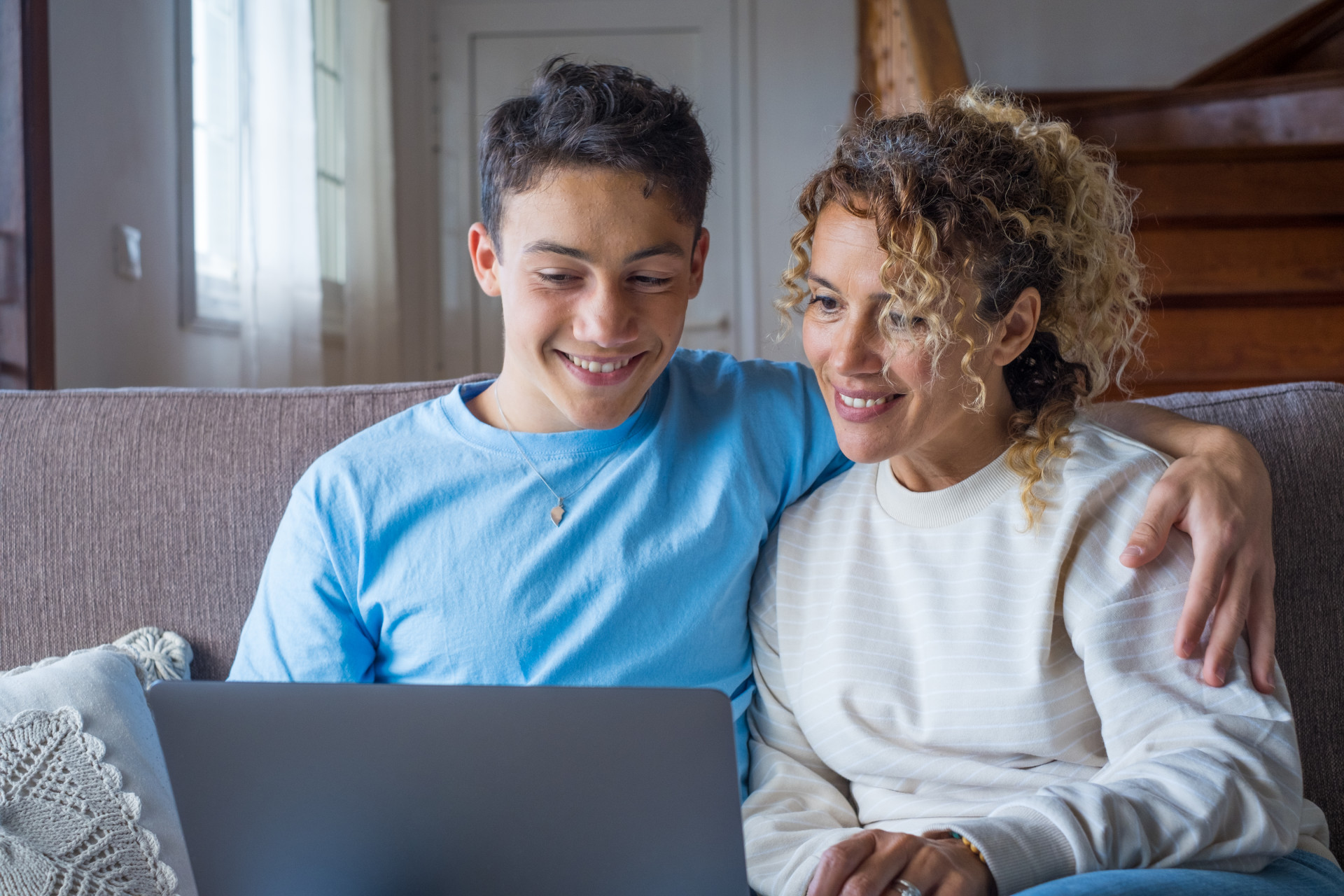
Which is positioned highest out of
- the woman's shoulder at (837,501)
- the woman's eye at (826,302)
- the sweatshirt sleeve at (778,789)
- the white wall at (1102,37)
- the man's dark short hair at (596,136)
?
the white wall at (1102,37)

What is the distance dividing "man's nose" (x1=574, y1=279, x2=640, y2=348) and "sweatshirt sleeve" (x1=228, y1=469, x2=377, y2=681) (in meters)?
0.34

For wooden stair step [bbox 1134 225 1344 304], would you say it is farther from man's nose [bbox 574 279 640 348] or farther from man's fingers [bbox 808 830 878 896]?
man's fingers [bbox 808 830 878 896]

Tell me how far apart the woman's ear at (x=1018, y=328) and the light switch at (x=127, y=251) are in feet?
6.95

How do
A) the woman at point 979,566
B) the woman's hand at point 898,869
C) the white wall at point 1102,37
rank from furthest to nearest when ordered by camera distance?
the white wall at point 1102,37 → the woman at point 979,566 → the woman's hand at point 898,869

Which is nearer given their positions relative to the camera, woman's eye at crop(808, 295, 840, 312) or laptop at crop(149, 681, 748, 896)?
laptop at crop(149, 681, 748, 896)

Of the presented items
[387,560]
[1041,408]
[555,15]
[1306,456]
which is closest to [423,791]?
[387,560]

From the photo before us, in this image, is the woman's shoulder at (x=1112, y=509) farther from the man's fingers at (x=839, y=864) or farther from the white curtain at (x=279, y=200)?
the white curtain at (x=279, y=200)

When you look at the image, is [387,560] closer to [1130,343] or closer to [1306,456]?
[1130,343]

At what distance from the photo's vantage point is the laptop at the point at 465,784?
658 mm

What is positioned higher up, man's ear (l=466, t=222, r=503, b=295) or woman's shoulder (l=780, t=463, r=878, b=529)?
man's ear (l=466, t=222, r=503, b=295)

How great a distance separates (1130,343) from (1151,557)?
35 centimetres

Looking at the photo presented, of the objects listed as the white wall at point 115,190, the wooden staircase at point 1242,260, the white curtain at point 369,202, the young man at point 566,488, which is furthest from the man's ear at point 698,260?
the white curtain at point 369,202

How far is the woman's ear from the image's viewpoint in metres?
1.04

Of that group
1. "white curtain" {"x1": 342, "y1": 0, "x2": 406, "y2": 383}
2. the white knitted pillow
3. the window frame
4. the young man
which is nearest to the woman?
the young man
